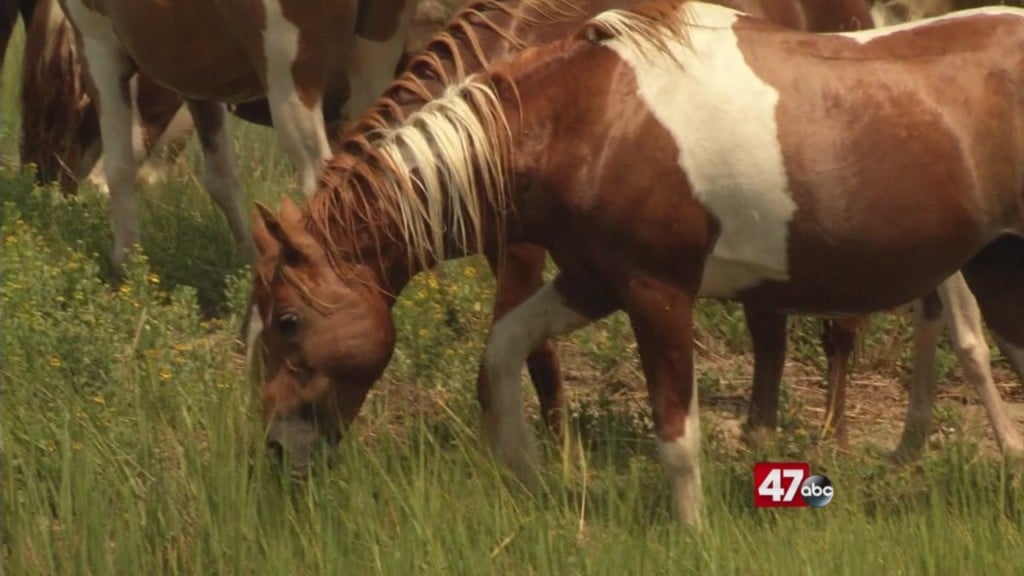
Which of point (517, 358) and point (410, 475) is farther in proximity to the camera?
point (517, 358)

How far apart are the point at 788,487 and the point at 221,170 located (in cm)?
336

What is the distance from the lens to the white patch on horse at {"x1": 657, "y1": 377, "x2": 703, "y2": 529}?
4.95m

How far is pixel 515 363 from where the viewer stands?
208 inches

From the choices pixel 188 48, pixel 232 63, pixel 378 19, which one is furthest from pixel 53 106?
pixel 378 19

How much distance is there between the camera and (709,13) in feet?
17.1

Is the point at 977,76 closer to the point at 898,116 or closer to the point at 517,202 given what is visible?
the point at 898,116

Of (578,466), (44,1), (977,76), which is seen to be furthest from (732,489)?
(44,1)

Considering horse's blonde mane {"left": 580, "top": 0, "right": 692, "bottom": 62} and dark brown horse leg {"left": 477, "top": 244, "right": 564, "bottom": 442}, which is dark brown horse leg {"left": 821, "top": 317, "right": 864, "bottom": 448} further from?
horse's blonde mane {"left": 580, "top": 0, "right": 692, "bottom": 62}

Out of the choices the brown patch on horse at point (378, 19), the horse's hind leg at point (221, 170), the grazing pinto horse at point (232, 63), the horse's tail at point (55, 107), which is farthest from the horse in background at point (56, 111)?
the brown patch on horse at point (378, 19)

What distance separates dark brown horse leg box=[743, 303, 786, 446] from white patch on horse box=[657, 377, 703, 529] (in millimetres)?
1001

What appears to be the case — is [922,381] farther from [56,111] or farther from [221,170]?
[56,111]

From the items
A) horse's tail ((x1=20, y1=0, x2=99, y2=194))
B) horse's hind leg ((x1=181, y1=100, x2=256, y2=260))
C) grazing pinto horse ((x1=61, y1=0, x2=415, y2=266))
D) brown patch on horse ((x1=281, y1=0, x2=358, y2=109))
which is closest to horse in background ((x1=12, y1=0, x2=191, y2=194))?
horse's tail ((x1=20, y1=0, x2=99, y2=194))

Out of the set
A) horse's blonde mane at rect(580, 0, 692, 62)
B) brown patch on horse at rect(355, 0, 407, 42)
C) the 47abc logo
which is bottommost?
the 47abc logo

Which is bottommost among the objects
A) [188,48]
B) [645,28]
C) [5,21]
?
[645,28]
